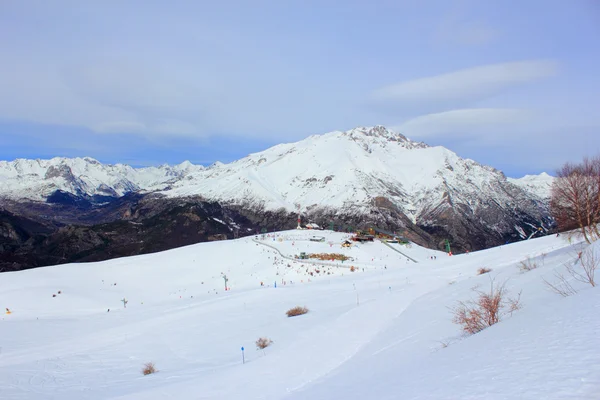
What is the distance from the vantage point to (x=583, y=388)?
4.38 metres

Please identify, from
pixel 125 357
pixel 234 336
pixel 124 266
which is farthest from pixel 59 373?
pixel 124 266

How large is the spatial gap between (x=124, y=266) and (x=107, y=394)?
37.2m

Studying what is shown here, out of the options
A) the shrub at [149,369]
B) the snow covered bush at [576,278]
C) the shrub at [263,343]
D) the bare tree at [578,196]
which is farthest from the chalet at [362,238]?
the shrub at [149,369]

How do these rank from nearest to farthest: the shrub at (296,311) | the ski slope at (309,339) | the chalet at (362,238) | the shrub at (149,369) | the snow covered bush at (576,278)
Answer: the ski slope at (309,339), the snow covered bush at (576,278), the shrub at (149,369), the shrub at (296,311), the chalet at (362,238)

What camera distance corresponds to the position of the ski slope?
589 centimetres

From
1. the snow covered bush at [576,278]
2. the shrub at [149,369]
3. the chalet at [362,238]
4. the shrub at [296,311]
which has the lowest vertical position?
the shrub at [149,369]

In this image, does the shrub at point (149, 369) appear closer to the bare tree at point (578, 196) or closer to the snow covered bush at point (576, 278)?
the snow covered bush at point (576, 278)

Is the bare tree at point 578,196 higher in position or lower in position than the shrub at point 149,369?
higher

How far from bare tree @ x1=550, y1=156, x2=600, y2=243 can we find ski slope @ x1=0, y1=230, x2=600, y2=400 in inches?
59.7

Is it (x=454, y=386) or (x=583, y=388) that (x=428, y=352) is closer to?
(x=454, y=386)

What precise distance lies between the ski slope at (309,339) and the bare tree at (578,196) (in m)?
1.52

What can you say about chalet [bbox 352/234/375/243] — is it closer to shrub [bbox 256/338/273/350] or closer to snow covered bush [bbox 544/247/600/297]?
shrub [bbox 256/338/273/350]

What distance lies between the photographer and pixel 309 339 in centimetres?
1530

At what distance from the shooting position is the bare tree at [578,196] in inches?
832
